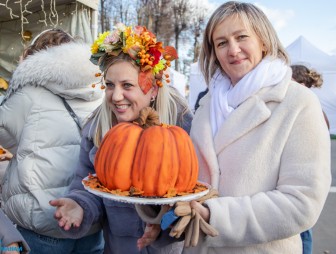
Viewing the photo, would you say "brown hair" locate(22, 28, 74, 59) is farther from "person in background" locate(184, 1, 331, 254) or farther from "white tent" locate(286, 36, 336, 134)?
"white tent" locate(286, 36, 336, 134)

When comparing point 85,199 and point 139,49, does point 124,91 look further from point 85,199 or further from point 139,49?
point 85,199

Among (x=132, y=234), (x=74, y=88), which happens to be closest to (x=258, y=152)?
(x=132, y=234)

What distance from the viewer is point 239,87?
1.70 metres

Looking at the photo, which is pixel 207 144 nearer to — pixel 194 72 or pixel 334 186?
pixel 334 186

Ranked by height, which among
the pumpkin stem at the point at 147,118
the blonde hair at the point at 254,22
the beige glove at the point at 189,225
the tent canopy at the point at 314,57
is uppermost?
the blonde hair at the point at 254,22

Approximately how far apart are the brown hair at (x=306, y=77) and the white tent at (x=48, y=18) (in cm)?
257

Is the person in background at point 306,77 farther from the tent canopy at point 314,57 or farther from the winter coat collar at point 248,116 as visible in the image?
the tent canopy at point 314,57

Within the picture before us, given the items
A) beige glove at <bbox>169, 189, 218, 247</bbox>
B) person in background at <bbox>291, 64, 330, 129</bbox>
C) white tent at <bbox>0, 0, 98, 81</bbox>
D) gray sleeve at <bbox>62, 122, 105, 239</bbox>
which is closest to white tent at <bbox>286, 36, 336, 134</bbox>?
person in background at <bbox>291, 64, 330, 129</bbox>

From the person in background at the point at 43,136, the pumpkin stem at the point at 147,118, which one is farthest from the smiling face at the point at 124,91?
the person in background at the point at 43,136

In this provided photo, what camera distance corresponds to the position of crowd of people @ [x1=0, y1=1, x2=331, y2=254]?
148 centimetres

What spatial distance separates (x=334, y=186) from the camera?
7.27 metres

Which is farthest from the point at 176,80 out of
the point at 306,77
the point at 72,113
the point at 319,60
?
the point at 72,113

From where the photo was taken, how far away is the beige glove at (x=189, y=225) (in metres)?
1.33

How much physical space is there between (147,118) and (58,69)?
3.19 ft
